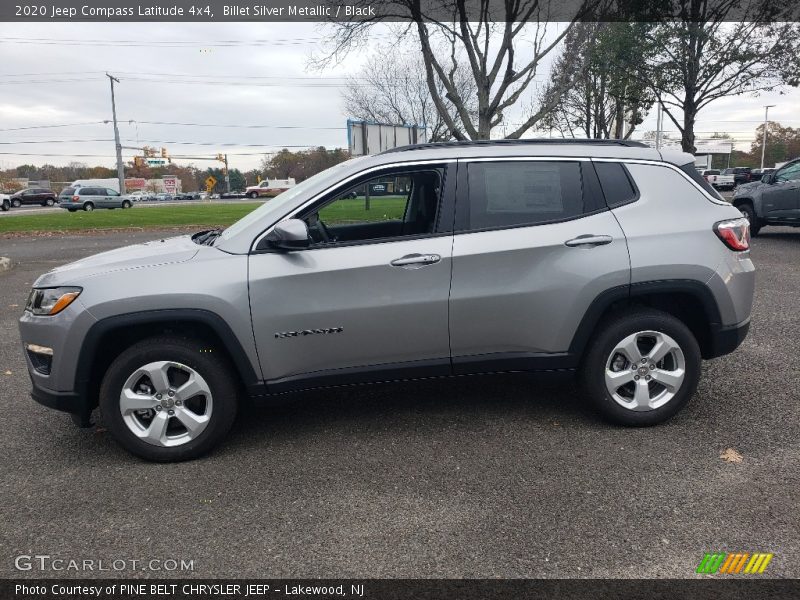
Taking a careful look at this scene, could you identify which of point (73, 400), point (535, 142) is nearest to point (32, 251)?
point (73, 400)

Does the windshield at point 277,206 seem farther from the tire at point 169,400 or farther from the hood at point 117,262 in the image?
the tire at point 169,400

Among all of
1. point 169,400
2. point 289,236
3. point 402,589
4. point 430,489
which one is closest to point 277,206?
point 289,236

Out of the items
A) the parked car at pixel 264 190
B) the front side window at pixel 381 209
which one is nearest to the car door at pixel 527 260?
the front side window at pixel 381 209

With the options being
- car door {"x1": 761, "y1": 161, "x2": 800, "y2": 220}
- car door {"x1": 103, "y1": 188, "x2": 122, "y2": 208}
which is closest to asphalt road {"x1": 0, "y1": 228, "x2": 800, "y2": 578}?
car door {"x1": 761, "y1": 161, "x2": 800, "y2": 220}

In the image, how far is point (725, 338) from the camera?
3.91 metres

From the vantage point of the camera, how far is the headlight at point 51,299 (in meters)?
3.42

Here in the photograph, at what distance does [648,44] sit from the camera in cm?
2134

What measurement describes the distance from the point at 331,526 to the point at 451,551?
23.7 inches

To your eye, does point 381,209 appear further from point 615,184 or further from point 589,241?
point 615,184

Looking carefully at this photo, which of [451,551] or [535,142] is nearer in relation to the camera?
[451,551]

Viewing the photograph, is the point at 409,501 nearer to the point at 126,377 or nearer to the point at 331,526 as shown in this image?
the point at 331,526

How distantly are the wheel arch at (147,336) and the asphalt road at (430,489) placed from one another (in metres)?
0.50

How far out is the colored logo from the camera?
250cm

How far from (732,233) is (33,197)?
58.7 metres
